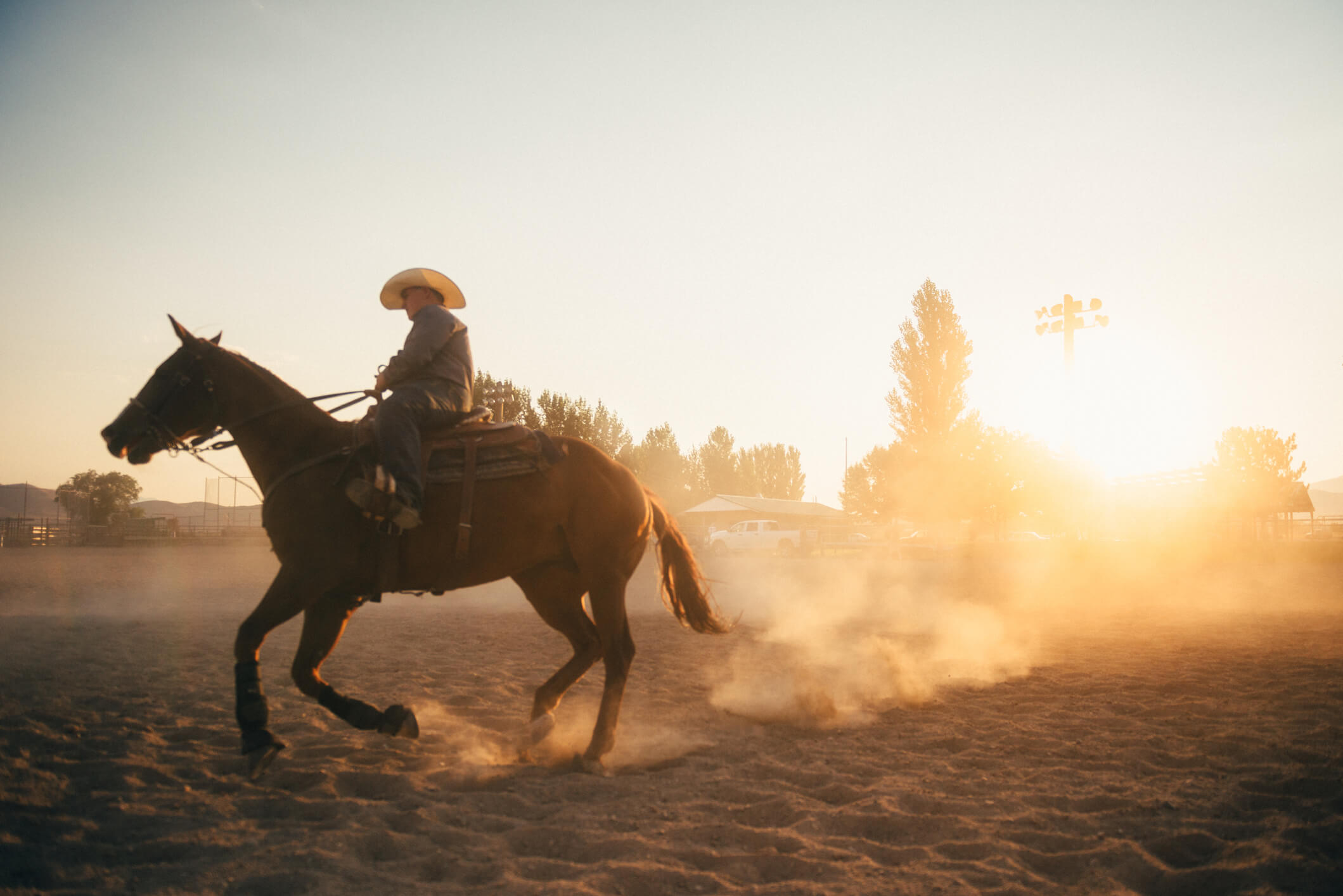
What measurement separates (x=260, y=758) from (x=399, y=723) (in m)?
0.75

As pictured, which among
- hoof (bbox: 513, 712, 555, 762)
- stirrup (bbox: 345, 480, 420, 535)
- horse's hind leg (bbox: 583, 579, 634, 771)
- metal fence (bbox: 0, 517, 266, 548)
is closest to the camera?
stirrup (bbox: 345, 480, 420, 535)

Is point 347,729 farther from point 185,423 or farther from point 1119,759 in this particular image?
point 1119,759

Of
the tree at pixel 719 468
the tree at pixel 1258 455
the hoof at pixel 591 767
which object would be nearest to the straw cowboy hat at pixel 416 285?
the hoof at pixel 591 767

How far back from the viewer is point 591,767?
15.1 feet

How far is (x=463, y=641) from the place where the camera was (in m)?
9.79

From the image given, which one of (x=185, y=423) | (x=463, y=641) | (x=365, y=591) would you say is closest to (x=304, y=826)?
(x=365, y=591)

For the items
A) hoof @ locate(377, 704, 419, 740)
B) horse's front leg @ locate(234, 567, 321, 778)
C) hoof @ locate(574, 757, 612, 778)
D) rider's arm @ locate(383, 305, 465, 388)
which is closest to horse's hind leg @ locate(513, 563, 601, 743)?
hoof @ locate(574, 757, 612, 778)

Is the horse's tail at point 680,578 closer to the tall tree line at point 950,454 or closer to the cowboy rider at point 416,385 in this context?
the cowboy rider at point 416,385

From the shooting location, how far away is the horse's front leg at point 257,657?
4.16 m

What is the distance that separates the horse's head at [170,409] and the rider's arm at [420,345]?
1.12 m

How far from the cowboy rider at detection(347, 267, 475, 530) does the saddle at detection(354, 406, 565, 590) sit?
11 cm

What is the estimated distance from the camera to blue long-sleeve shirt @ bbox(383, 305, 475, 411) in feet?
15.7

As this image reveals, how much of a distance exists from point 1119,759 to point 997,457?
47466 millimetres

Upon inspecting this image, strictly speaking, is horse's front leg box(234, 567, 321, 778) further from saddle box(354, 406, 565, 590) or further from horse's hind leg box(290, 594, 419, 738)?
saddle box(354, 406, 565, 590)
